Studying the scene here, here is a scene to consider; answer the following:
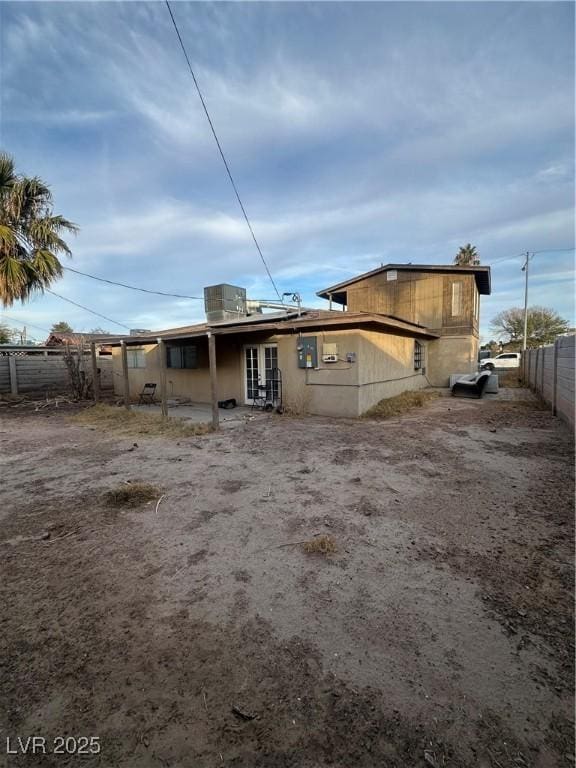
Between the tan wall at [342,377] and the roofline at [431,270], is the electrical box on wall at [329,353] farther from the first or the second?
the roofline at [431,270]

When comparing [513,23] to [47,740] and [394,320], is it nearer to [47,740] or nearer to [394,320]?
[394,320]

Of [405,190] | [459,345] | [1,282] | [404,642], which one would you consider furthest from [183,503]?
[459,345]

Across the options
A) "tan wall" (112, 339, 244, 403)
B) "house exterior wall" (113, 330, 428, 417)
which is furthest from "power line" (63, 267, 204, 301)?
"house exterior wall" (113, 330, 428, 417)

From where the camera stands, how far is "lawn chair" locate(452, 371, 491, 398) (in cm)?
1138

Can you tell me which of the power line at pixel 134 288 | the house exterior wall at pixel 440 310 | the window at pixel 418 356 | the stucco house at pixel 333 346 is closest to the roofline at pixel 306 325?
the stucco house at pixel 333 346

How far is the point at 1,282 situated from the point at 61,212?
290 centimetres

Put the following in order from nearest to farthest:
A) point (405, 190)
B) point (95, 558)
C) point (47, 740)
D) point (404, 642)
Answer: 1. point (47, 740)
2. point (404, 642)
3. point (95, 558)
4. point (405, 190)

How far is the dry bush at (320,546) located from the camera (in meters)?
2.66

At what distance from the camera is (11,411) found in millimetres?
10125

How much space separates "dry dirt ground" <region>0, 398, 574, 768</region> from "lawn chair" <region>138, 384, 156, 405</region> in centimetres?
779

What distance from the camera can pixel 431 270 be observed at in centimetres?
1477

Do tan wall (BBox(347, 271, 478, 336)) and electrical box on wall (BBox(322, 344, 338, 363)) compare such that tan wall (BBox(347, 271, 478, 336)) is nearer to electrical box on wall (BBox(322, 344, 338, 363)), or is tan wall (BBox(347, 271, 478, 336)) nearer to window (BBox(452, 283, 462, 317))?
window (BBox(452, 283, 462, 317))

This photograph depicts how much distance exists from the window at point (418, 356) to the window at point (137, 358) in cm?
1078

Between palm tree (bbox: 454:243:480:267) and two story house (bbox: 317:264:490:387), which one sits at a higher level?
palm tree (bbox: 454:243:480:267)
